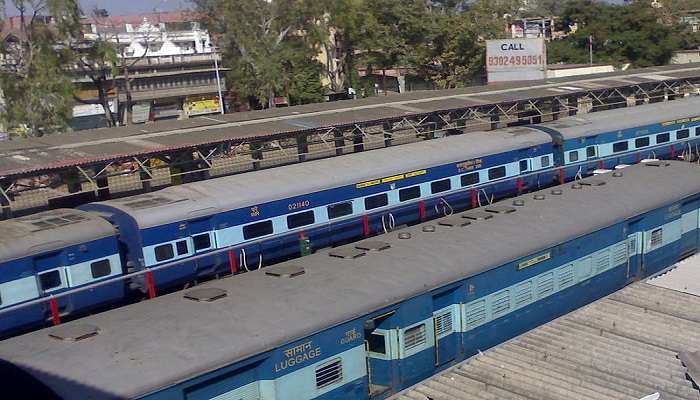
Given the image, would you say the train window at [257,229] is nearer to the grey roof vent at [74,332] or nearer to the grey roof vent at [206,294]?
the grey roof vent at [206,294]

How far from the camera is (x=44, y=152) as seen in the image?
25188 mm

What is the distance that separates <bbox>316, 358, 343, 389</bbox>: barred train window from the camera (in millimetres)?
12369

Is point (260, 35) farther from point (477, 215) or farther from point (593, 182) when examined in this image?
point (477, 215)

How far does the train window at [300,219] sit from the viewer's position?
21719 mm

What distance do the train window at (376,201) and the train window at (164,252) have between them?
7364mm

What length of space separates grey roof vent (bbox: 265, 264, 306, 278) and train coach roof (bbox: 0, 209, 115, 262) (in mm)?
5547

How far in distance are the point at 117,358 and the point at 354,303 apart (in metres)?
4.33

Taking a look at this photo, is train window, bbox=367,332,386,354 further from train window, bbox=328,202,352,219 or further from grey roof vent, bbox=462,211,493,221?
train window, bbox=328,202,352,219

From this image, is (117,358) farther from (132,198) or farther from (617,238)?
(617,238)

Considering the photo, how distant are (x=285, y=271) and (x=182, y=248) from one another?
576 centimetres

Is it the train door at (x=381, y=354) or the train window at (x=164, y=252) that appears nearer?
the train door at (x=381, y=354)

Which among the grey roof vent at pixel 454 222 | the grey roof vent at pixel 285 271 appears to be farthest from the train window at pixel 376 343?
the grey roof vent at pixel 454 222

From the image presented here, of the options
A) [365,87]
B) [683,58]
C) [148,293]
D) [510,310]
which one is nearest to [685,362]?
[510,310]

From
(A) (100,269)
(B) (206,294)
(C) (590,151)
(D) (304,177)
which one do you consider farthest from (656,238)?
(A) (100,269)
